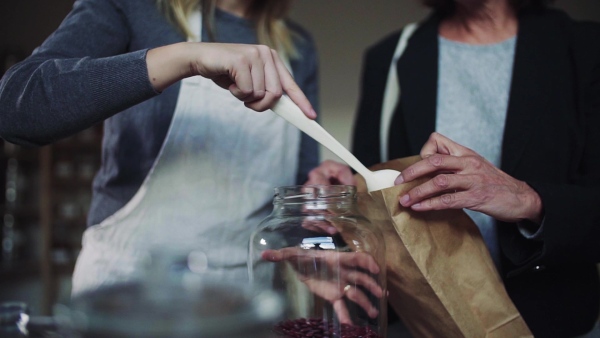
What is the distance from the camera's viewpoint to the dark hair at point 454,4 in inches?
41.8

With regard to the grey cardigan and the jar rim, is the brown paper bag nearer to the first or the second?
the jar rim

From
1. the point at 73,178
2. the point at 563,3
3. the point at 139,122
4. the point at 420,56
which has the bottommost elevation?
the point at 73,178

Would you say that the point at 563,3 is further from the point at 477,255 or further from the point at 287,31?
the point at 477,255

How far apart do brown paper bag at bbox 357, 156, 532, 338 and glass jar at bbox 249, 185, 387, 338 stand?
0.10 feet

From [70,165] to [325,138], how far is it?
3203mm

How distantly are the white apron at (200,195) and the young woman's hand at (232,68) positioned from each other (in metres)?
0.27

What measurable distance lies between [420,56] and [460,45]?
82 millimetres

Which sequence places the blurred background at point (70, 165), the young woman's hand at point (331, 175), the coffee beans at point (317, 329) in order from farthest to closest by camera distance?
the blurred background at point (70, 165) → the young woman's hand at point (331, 175) → the coffee beans at point (317, 329)

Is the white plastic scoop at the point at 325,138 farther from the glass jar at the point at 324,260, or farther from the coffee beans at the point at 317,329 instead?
the coffee beans at the point at 317,329

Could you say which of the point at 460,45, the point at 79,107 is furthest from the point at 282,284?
the point at 460,45

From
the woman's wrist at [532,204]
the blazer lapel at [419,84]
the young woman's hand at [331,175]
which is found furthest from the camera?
the blazer lapel at [419,84]

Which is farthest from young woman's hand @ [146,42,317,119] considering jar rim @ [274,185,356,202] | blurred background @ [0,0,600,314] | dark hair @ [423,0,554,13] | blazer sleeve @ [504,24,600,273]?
blurred background @ [0,0,600,314]

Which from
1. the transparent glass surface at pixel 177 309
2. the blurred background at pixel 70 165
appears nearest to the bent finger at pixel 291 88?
the transparent glass surface at pixel 177 309

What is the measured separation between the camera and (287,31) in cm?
114
